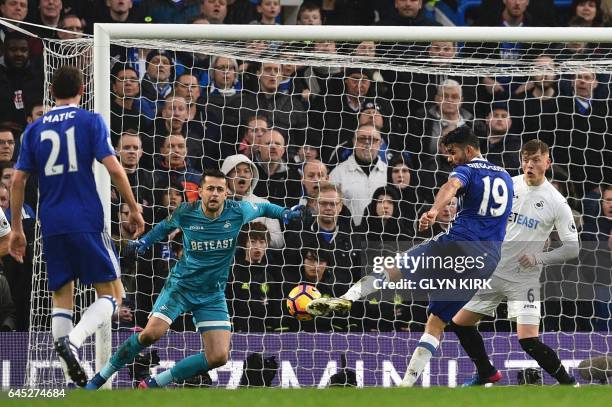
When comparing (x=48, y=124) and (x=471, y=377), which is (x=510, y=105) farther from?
(x=48, y=124)

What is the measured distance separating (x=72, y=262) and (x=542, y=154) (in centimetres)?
398

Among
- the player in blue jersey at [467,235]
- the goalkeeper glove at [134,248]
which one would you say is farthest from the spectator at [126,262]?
the player in blue jersey at [467,235]

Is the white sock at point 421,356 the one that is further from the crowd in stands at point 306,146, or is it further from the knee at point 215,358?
the knee at point 215,358

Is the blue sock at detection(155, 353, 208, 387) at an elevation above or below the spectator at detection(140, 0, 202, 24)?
below

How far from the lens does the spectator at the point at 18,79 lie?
11.2 m

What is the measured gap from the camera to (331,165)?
11.3 metres

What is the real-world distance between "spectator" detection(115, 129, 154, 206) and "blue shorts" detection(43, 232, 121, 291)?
9.45 feet

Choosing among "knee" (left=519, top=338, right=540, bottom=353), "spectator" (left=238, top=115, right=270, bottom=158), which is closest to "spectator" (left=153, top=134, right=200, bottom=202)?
"spectator" (left=238, top=115, right=270, bottom=158)

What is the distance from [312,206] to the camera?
1101 cm

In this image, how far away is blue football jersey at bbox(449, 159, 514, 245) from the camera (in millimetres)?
9523

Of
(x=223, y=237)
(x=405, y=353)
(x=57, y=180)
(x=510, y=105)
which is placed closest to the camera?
(x=57, y=180)

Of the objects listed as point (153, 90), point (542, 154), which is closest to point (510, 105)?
point (542, 154)

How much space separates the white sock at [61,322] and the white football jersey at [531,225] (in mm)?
3738

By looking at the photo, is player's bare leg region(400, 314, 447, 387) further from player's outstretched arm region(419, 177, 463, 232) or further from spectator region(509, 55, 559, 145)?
spectator region(509, 55, 559, 145)
